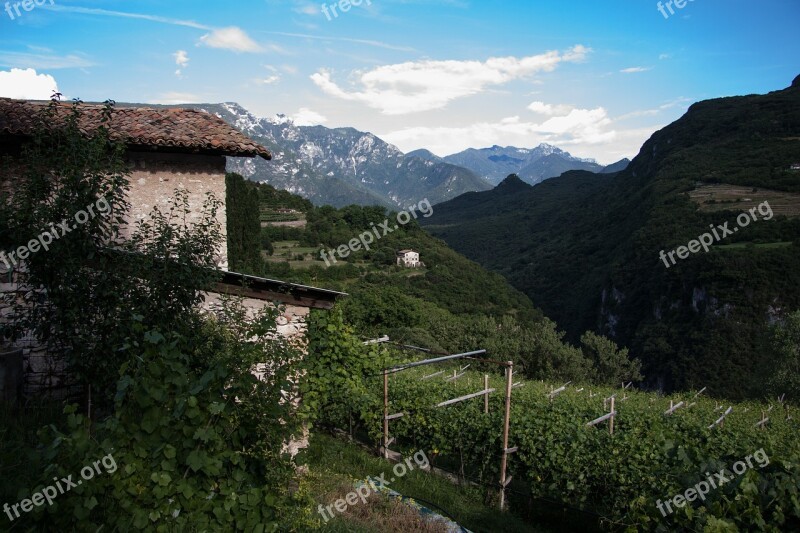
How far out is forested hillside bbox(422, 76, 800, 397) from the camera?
188 feet

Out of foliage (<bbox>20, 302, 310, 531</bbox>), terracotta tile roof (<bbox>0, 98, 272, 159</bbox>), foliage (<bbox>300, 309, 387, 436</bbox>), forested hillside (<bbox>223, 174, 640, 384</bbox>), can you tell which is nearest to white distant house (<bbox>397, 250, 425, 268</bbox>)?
forested hillside (<bbox>223, 174, 640, 384</bbox>)

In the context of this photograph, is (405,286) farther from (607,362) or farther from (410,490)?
(410,490)

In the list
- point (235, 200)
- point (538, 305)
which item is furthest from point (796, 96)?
point (235, 200)

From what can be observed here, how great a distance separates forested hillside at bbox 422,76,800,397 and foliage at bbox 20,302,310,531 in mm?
38593

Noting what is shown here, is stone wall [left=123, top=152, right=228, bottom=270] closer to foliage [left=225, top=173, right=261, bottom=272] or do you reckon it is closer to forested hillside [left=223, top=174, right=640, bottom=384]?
forested hillside [left=223, top=174, right=640, bottom=384]

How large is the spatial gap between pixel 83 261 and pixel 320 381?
5.75 metres

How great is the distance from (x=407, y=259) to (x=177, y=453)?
61959 mm

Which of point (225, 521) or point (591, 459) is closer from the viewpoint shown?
point (225, 521)

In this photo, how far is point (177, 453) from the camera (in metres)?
3.37

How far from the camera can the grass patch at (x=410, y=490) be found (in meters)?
6.41

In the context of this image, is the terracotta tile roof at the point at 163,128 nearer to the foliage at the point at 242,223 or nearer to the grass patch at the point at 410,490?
the grass patch at the point at 410,490

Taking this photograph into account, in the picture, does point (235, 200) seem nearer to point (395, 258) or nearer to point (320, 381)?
point (320, 381)

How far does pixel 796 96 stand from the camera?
388 feet

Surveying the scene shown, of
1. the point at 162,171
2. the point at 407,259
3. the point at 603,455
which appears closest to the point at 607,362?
the point at 407,259
